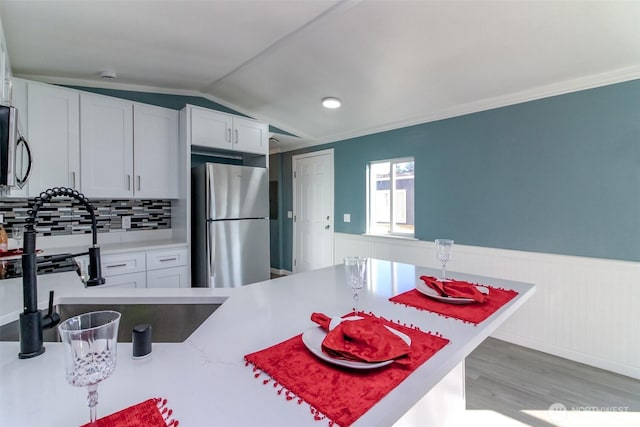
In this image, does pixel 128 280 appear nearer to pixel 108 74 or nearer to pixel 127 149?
pixel 127 149

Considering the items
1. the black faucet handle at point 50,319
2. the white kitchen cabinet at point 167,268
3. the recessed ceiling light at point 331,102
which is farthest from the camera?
the recessed ceiling light at point 331,102

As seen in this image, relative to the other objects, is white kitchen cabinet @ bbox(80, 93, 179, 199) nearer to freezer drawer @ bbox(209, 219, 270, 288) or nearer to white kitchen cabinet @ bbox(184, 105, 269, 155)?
white kitchen cabinet @ bbox(184, 105, 269, 155)

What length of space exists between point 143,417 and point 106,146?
287 cm

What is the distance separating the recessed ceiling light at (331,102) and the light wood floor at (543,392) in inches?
105

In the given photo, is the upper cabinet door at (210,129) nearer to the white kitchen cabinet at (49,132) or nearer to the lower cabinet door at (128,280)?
the white kitchen cabinet at (49,132)

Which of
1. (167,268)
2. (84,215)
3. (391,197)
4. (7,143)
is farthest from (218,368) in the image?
(391,197)

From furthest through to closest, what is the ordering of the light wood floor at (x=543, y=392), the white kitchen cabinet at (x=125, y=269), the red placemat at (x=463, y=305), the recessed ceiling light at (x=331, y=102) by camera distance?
the recessed ceiling light at (x=331, y=102) < the white kitchen cabinet at (x=125, y=269) < the light wood floor at (x=543, y=392) < the red placemat at (x=463, y=305)

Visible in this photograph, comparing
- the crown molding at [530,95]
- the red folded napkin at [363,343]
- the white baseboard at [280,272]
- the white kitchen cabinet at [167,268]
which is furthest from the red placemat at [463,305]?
the white baseboard at [280,272]

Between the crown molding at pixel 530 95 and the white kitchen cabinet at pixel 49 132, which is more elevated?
the crown molding at pixel 530 95

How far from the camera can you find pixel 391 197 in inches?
151

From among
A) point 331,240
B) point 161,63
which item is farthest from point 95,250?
point 331,240

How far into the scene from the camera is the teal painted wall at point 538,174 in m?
2.29

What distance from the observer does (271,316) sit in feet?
3.67

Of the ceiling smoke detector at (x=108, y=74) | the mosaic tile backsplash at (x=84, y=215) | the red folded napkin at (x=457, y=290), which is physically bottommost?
the red folded napkin at (x=457, y=290)
